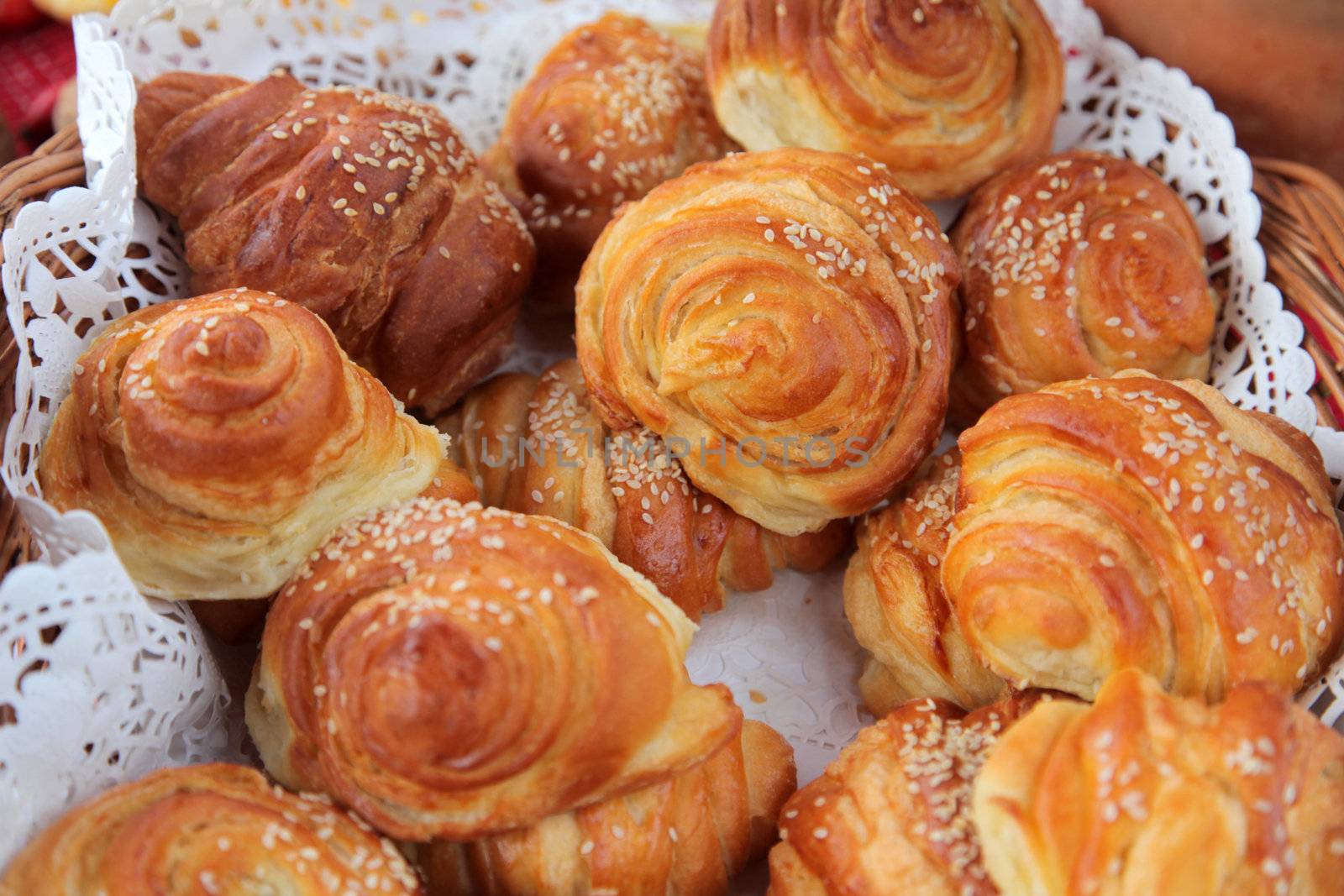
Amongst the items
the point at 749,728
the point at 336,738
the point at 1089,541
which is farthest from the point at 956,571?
the point at 336,738

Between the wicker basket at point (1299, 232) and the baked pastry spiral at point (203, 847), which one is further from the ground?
the wicker basket at point (1299, 232)

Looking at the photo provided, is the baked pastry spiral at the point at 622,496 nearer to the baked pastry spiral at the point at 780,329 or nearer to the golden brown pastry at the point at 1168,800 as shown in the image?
the baked pastry spiral at the point at 780,329

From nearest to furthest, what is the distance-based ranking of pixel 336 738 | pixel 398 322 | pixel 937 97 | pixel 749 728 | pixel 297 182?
pixel 336 738 → pixel 749 728 → pixel 297 182 → pixel 398 322 → pixel 937 97

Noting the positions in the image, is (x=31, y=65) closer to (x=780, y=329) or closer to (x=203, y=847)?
(x=780, y=329)

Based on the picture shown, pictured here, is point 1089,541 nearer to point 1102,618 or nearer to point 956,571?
point 1102,618

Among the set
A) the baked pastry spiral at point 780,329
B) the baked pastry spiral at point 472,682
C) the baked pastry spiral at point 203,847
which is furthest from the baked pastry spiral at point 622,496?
the baked pastry spiral at point 203,847
